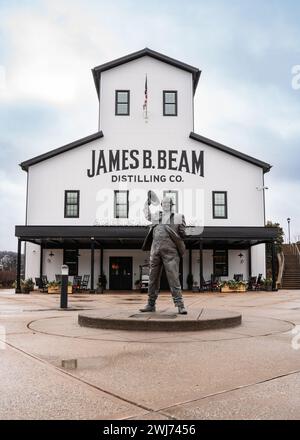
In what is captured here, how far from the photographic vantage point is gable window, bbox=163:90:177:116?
2911 cm

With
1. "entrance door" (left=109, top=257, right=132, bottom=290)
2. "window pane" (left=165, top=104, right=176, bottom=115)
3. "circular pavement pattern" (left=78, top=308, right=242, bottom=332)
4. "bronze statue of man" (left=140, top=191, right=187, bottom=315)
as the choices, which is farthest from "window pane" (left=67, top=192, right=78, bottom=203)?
"circular pavement pattern" (left=78, top=308, right=242, bottom=332)

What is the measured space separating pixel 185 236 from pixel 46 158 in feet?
66.5

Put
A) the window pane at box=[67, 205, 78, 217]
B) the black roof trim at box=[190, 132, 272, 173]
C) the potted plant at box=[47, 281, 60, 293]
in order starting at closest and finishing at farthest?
the potted plant at box=[47, 281, 60, 293]
the window pane at box=[67, 205, 78, 217]
the black roof trim at box=[190, 132, 272, 173]

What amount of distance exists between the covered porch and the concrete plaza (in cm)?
1507

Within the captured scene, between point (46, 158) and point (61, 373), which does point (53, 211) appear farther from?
point (61, 373)

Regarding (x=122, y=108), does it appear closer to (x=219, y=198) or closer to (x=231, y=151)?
(x=231, y=151)

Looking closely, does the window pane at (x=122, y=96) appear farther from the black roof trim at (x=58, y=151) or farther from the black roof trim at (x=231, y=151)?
the black roof trim at (x=231, y=151)

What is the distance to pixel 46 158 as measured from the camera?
2817 centimetres

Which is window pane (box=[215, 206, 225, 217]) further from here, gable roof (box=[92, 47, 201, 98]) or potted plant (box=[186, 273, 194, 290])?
gable roof (box=[92, 47, 201, 98])

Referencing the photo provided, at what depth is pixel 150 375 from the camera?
490cm

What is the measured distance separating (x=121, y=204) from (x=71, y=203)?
3063 millimetres

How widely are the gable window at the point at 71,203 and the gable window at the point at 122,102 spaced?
582 cm

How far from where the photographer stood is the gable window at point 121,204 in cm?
2806

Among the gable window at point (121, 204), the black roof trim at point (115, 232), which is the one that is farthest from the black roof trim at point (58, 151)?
the black roof trim at point (115, 232)
